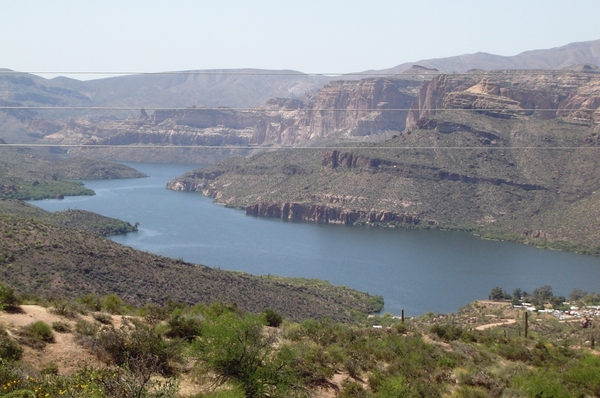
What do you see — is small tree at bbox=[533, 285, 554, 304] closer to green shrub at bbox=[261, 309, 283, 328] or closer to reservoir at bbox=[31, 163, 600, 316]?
reservoir at bbox=[31, 163, 600, 316]

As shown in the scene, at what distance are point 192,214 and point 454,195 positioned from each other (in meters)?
35.2

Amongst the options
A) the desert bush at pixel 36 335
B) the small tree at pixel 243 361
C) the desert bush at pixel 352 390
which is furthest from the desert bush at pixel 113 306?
the desert bush at pixel 352 390

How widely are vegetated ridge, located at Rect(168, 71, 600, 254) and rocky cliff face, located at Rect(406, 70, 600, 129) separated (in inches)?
11.3

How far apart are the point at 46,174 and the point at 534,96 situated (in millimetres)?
81072

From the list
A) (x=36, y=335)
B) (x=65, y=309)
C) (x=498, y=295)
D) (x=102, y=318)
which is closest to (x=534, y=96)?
(x=498, y=295)

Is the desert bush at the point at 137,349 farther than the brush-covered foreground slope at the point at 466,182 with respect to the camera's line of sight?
No

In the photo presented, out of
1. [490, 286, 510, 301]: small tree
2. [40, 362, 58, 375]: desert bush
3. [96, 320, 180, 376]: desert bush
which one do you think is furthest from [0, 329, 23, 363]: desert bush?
[490, 286, 510, 301]: small tree

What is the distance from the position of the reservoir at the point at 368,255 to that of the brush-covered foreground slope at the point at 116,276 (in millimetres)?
10893

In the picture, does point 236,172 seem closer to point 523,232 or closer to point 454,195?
point 454,195

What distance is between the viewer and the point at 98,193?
124250 millimetres

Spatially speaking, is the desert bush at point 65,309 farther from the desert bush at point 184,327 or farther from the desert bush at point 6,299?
the desert bush at point 184,327

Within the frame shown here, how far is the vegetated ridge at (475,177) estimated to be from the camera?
89750 millimetres

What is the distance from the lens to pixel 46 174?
13050 cm

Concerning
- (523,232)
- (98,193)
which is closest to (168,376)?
(523,232)
